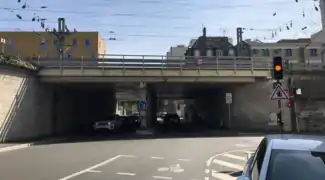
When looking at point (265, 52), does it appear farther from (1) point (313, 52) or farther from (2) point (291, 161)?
(2) point (291, 161)

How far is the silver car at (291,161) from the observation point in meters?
4.19

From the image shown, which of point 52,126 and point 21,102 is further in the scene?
point 52,126

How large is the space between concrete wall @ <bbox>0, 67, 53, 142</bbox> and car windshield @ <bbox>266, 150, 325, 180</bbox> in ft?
76.4

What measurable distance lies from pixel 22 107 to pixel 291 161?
2553 cm

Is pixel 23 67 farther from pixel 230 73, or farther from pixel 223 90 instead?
pixel 223 90

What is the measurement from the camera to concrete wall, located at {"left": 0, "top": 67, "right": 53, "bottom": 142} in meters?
25.5

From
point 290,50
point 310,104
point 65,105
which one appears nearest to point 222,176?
point 310,104

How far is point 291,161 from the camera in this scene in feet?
14.4

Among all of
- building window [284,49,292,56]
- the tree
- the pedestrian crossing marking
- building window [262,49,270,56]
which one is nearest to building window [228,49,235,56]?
building window [262,49,270,56]

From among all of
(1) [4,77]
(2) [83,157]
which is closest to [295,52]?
(1) [4,77]

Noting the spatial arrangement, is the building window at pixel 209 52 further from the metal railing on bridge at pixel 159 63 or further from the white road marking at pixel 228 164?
the white road marking at pixel 228 164

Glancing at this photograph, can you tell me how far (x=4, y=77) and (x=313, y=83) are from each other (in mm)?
24601

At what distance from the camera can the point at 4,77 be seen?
25453 mm

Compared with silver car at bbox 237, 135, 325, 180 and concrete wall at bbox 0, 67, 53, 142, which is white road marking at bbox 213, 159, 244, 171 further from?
concrete wall at bbox 0, 67, 53, 142
